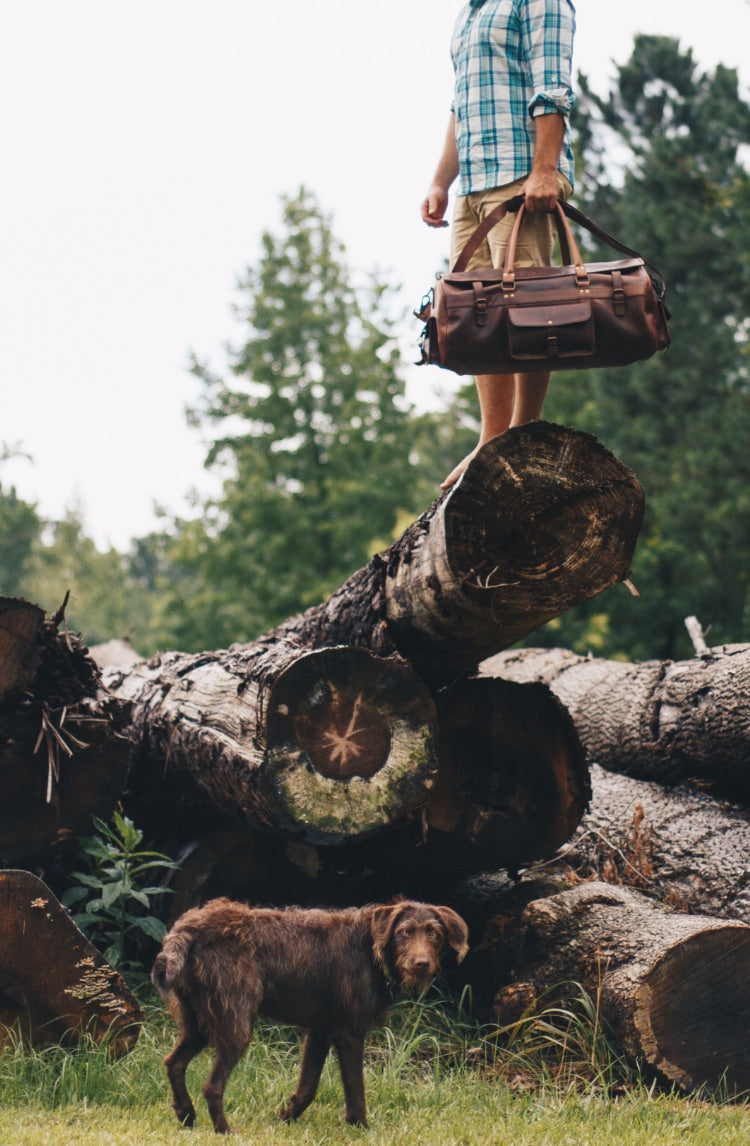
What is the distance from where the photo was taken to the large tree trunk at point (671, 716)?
19.1 feet

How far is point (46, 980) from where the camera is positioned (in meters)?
Answer: 4.47

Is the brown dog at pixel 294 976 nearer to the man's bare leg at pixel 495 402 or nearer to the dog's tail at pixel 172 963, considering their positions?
the dog's tail at pixel 172 963

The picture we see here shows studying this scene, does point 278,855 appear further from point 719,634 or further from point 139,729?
point 719,634

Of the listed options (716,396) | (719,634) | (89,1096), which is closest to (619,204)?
(716,396)

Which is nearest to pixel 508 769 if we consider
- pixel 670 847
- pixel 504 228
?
pixel 670 847

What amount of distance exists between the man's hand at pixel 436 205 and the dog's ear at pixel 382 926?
3.21 meters

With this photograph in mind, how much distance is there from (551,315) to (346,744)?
1.79 meters

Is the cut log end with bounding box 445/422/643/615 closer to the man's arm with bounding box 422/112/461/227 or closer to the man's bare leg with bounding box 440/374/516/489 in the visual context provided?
the man's bare leg with bounding box 440/374/516/489

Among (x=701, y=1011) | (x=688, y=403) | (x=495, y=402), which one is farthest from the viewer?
(x=688, y=403)

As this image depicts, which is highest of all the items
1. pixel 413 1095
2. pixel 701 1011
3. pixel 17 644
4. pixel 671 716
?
pixel 17 644

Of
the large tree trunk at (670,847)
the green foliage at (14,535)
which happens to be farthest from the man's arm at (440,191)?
the green foliage at (14,535)

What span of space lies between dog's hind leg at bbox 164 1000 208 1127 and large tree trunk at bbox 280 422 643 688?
1.73 meters

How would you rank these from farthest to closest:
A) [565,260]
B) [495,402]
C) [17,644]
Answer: [17,644] < [495,402] < [565,260]

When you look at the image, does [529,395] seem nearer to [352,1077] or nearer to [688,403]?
[352,1077]
